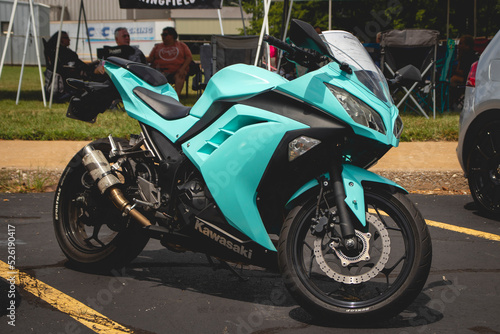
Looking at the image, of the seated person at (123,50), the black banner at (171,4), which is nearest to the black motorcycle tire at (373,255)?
the seated person at (123,50)

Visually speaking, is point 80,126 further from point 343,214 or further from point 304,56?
point 343,214

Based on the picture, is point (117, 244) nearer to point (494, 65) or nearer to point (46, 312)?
point (46, 312)

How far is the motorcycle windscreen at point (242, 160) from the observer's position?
3.08m

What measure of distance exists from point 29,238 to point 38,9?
38.3 metres

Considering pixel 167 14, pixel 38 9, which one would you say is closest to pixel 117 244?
pixel 38 9

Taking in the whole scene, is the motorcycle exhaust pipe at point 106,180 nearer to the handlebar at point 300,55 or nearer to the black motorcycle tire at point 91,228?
the black motorcycle tire at point 91,228

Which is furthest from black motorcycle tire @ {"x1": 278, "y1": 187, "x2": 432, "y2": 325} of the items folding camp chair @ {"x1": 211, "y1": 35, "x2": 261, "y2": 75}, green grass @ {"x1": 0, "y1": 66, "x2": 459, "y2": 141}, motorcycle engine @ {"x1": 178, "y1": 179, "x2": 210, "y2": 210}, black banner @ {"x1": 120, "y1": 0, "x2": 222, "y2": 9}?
black banner @ {"x1": 120, "y1": 0, "x2": 222, "y2": 9}

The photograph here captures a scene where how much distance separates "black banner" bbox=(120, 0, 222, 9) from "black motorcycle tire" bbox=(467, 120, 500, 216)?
8.32 meters

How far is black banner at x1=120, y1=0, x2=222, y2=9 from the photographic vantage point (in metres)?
12.8

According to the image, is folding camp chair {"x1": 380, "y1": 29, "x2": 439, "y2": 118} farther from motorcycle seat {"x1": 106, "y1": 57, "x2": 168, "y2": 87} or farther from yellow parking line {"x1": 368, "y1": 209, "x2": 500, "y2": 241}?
motorcycle seat {"x1": 106, "y1": 57, "x2": 168, "y2": 87}

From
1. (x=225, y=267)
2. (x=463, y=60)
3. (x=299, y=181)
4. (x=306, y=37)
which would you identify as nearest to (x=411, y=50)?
(x=463, y=60)

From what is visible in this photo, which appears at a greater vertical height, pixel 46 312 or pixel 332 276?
pixel 332 276

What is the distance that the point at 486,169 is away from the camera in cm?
535

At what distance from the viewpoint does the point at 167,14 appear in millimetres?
63438
